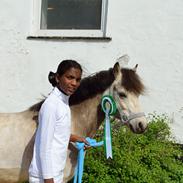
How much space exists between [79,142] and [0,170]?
71cm

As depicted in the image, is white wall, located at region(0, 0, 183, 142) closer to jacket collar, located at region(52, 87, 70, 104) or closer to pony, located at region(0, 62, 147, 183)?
pony, located at region(0, 62, 147, 183)

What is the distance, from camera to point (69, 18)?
6.18m

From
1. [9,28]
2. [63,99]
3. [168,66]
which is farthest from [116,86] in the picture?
[9,28]

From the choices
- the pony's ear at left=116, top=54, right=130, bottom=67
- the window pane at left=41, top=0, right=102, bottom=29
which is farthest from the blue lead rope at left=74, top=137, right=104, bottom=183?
the window pane at left=41, top=0, right=102, bottom=29

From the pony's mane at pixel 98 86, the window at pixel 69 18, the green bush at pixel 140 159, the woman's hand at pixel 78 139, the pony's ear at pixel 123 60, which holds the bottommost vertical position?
the green bush at pixel 140 159

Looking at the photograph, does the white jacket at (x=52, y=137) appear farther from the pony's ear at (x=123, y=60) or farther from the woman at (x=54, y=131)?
the pony's ear at (x=123, y=60)

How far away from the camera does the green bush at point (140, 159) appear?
4605mm

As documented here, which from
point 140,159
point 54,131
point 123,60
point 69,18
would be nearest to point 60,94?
point 54,131

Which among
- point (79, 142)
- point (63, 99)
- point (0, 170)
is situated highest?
point (63, 99)

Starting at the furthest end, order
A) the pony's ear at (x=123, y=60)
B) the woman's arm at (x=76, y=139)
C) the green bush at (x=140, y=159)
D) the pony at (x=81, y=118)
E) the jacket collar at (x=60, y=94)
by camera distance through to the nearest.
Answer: the green bush at (x=140, y=159), the pony's ear at (x=123, y=60), the pony at (x=81, y=118), the woman's arm at (x=76, y=139), the jacket collar at (x=60, y=94)

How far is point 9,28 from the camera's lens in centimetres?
624

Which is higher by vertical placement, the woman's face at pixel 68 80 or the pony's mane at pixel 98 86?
the woman's face at pixel 68 80

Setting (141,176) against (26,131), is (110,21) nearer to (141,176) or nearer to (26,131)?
(141,176)

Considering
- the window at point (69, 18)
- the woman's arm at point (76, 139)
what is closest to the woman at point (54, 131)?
the woman's arm at point (76, 139)
